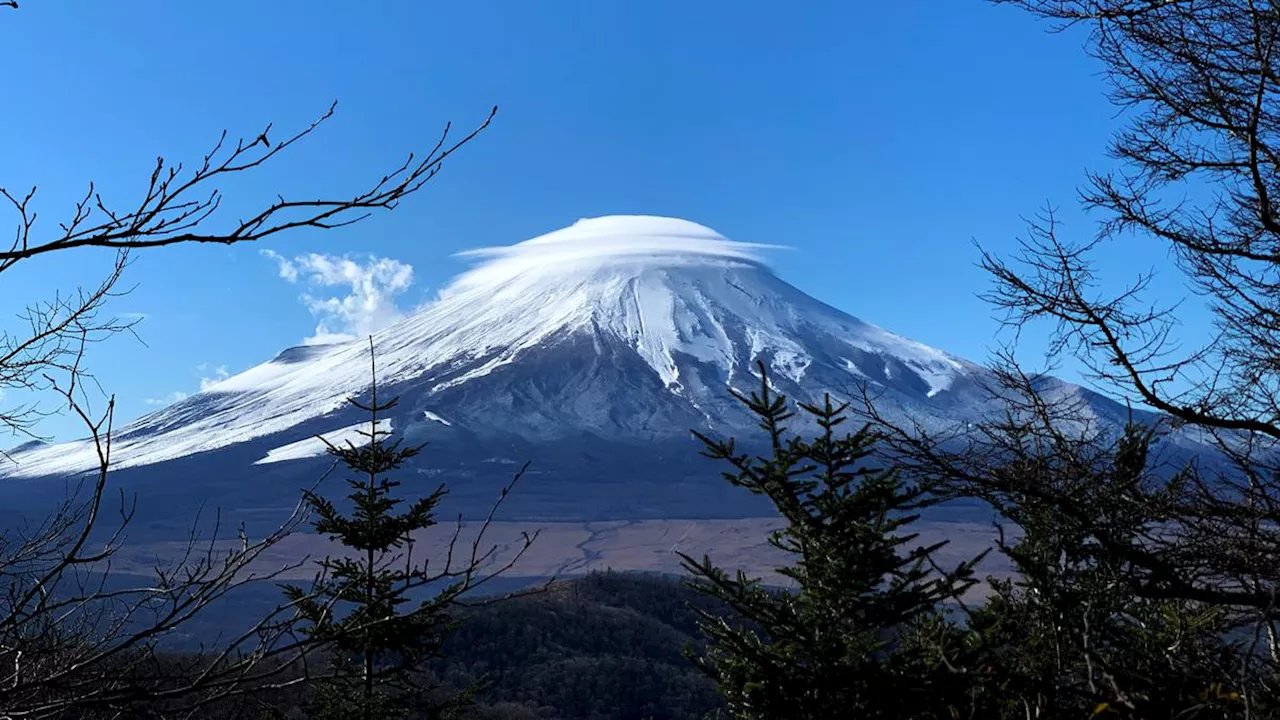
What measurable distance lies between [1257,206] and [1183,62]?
2.86ft

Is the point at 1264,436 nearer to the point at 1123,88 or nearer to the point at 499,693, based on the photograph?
the point at 1123,88

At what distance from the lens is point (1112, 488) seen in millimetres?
5008

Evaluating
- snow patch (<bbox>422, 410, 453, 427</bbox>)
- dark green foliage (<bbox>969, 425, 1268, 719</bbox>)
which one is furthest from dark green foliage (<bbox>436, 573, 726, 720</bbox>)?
snow patch (<bbox>422, 410, 453, 427</bbox>)

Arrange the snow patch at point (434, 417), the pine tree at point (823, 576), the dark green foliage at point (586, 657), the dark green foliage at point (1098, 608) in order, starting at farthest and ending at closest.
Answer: the snow patch at point (434, 417)
the dark green foliage at point (586, 657)
the pine tree at point (823, 576)
the dark green foliage at point (1098, 608)

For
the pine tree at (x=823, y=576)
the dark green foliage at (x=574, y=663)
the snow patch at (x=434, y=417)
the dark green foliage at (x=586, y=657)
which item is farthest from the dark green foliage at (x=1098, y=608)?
the snow patch at (x=434, y=417)

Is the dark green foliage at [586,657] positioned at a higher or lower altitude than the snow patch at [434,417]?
lower

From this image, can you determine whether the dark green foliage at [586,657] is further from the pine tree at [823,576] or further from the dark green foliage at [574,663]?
the pine tree at [823,576]

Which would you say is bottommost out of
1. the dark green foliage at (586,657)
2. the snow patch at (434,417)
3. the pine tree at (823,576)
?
the dark green foliage at (586,657)

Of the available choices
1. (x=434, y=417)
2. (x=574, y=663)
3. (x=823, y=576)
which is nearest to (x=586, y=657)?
(x=574, y=663)

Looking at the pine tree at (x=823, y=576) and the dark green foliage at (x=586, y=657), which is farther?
the dark green foliage at (x=586, y=657)

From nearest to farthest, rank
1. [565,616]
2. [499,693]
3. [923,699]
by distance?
[923,699], [499,693], [565,616]

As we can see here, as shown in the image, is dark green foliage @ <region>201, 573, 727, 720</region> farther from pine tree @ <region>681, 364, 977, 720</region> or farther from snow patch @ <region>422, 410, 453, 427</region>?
snow patch @ <region>422, 410, 453, 427</region>

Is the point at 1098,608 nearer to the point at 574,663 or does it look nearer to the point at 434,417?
the point at 574,663

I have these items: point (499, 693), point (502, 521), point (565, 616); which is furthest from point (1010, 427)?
point (502, 521)
